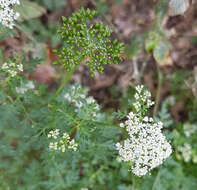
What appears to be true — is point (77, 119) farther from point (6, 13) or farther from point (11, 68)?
point (6, 13)

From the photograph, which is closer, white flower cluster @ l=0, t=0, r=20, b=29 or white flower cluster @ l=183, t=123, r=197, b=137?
white flower cluster @ l=0, t=0, r=20, b=29

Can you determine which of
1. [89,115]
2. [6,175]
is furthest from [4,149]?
[89,115]

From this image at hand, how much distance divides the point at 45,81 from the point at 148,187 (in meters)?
2.83

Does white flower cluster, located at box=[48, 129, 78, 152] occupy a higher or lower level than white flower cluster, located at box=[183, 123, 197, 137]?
lower

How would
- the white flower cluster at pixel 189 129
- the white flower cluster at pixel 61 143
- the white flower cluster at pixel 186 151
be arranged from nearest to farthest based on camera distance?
the white flower cluster at pixel 61 143
the white flower cluster at pixel 186 151
the white flower cluster at pixel 189 129

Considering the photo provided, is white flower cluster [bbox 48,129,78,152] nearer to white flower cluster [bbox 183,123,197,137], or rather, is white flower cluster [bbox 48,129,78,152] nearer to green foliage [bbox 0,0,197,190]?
green foliage [bbox 0,0,197,190]

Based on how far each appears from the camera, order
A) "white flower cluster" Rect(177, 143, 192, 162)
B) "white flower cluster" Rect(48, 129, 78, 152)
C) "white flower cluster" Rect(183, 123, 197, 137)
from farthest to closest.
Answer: "white flower cluster" Rect(183, 123, 197, 137) < "white flower cluster" Rect(177, 143, 192, 162) < "white flower cluster" Rect(48, 129, 78, 152)

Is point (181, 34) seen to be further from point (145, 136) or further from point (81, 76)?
point (145, 136)

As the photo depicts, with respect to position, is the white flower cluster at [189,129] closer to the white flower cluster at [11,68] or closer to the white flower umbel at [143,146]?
the white flower umbel at [143,146]

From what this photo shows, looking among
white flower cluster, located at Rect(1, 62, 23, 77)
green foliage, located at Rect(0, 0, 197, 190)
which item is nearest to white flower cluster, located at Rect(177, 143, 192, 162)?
green foliage, located at Rect(0, 0, 197, 190)

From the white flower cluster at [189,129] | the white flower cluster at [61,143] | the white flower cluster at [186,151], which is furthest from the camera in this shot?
the white flower cluster at [189,129]

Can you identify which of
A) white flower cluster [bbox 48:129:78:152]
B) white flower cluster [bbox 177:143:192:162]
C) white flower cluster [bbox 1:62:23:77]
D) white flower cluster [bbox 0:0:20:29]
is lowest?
white flower cluster [bbox 48:129:78:152]

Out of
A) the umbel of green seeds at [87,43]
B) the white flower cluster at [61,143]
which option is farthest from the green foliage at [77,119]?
the white flower cluster at [61,143]

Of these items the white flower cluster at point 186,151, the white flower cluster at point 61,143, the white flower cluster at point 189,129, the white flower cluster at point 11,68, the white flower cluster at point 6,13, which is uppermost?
the white flower cluster at point 6,13
